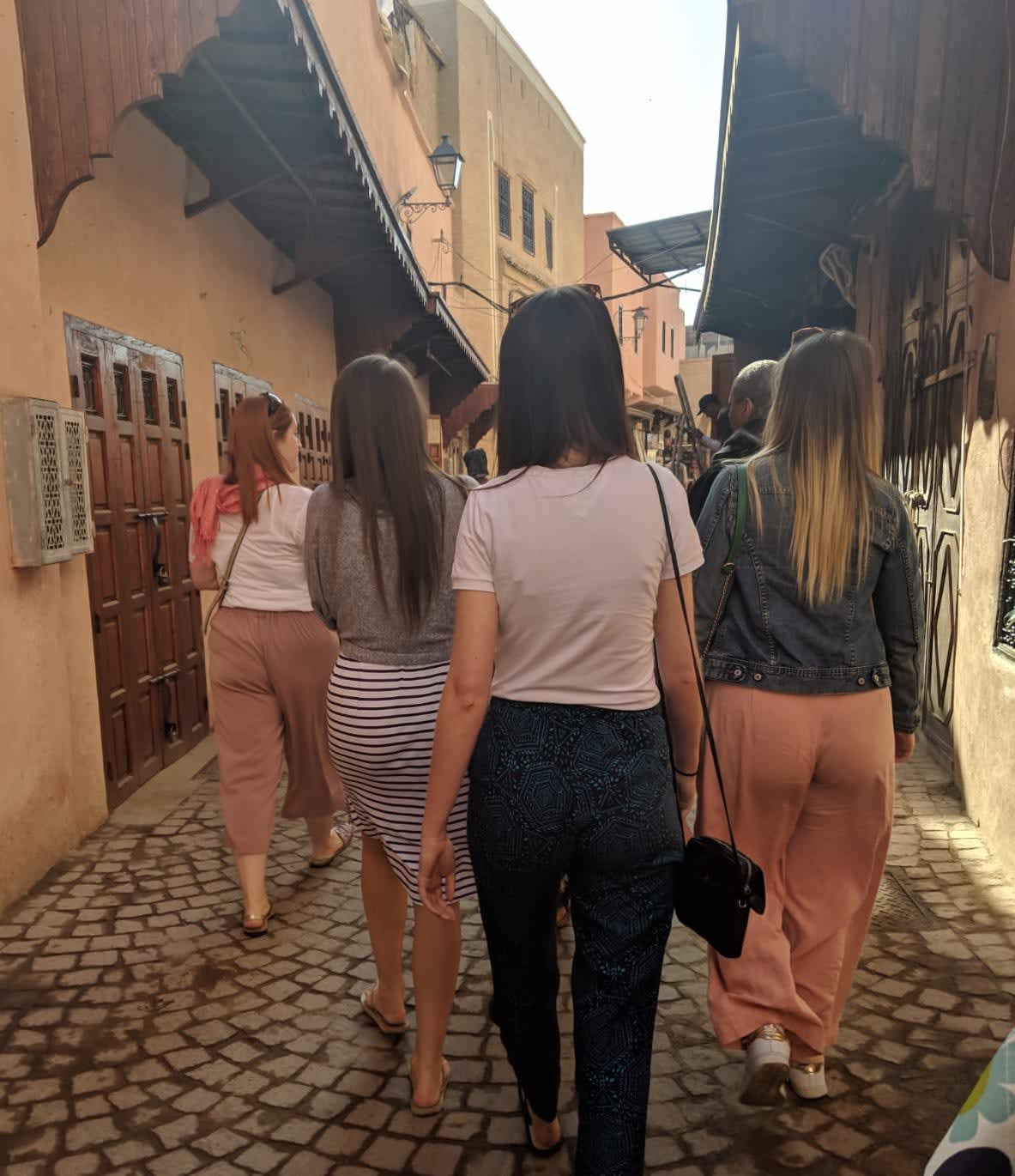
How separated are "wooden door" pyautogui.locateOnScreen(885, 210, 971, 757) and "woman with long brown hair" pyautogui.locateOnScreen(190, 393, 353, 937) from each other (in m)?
3.40

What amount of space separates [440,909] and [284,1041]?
1.16 meters

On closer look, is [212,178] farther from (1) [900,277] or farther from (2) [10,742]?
(1) [900,277]

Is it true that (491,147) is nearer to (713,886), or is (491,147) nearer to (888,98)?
(888,98)

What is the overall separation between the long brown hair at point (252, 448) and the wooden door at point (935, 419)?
136 inches

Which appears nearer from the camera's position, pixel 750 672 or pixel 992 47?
pixel 750 672

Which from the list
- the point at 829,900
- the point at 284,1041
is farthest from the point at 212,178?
the point at 829,900

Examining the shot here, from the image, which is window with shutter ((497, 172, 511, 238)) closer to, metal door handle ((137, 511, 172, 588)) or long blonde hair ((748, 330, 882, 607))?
metal door handle ((137, 511, 172, 588))

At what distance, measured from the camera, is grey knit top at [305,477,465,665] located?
2.38 metres

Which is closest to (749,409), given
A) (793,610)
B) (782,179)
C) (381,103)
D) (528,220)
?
(793,610)

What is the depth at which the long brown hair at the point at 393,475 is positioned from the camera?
2354mm

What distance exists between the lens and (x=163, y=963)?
10.5 ft

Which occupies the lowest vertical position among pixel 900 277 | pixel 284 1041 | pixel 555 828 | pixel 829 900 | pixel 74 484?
pixel 284 1041

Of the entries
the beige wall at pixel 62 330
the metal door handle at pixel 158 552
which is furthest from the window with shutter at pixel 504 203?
the metal door handle at pixel 158 552

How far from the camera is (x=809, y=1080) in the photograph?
243 cm
